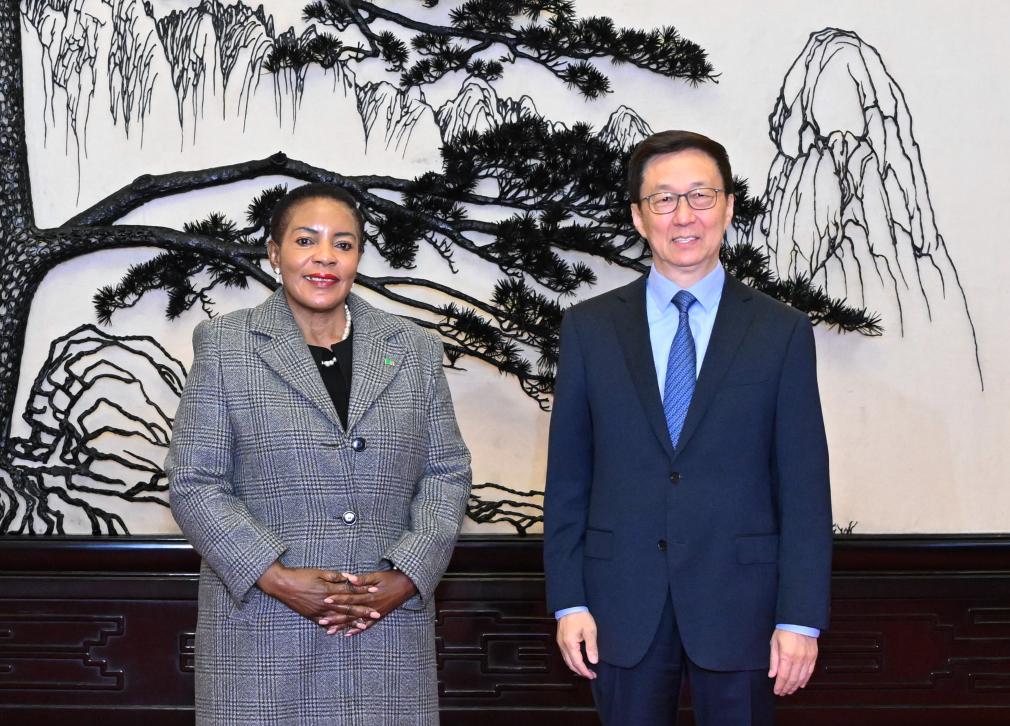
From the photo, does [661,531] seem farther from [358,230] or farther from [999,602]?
[999,602]

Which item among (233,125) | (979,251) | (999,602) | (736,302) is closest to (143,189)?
(233,125)

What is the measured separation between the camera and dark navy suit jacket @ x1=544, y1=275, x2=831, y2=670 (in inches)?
62.0

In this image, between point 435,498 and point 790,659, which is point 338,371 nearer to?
point 435,498

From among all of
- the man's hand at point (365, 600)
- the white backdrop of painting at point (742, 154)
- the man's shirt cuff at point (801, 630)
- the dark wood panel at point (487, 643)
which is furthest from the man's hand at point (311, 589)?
the white backdrop of painting at point (742, 154)

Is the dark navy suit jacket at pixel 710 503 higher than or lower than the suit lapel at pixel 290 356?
lower

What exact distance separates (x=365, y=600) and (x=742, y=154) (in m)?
1.73

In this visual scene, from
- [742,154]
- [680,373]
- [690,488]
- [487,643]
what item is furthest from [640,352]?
[742,154]

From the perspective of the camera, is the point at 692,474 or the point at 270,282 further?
the point at 270,282

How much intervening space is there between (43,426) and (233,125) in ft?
2.97

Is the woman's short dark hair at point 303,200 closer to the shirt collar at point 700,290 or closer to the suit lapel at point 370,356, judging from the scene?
the suit lapel at point 370,356

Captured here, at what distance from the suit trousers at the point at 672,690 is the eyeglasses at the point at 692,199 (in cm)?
58

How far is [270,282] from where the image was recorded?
9.18 ft

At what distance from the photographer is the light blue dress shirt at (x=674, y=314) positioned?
1689 mm

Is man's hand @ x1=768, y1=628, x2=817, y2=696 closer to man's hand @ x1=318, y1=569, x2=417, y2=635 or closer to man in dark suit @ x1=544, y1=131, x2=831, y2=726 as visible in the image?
man in dark suit @ x1=544, y1=131, x2=831, y2=726
